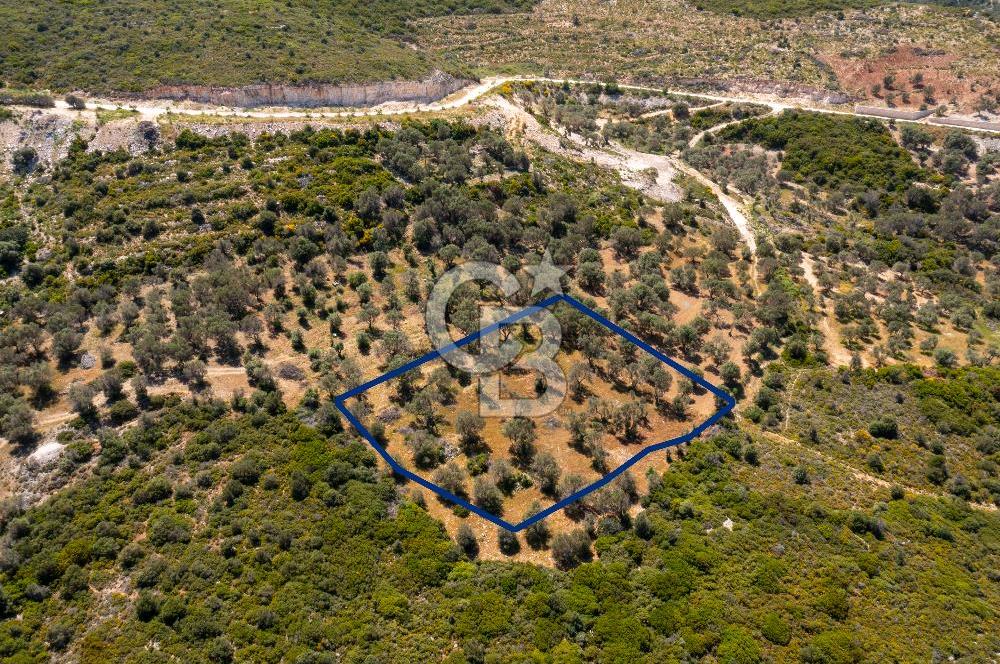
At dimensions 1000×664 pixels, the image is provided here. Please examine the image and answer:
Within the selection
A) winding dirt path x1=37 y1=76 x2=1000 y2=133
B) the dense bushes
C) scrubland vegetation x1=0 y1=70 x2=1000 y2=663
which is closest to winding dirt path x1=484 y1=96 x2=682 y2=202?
scrubland vegetation x1=0 y1=70 x2=1000 y2=663

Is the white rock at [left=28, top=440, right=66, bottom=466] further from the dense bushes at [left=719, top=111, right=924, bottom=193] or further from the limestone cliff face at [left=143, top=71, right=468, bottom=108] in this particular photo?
the dense bushes at [left=719, top=111, right=924, bottom=193]

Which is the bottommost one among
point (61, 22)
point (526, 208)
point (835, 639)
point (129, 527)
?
point (835, 639)

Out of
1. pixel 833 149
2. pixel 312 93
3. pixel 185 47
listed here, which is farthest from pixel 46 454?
pixel 833 149

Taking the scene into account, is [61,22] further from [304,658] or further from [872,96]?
[872,96]

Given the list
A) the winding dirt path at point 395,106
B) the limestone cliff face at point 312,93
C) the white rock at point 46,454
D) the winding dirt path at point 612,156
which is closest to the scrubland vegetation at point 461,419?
the white rock at point 46,454

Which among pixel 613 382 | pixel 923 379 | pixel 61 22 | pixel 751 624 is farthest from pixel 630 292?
pixel 61 22

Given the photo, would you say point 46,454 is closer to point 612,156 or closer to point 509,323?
point 509,323
